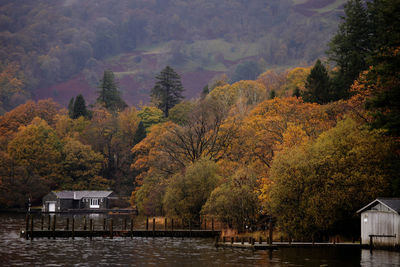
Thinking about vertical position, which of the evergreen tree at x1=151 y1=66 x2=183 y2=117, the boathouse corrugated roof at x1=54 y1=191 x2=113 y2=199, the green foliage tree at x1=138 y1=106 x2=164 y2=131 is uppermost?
the evergreen tree at x1=151 y1=66 x2=183 y2=117

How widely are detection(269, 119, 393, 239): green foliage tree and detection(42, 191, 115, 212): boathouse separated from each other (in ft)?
263

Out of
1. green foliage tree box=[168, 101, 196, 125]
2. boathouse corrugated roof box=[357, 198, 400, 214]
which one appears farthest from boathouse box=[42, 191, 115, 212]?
boathouse corrugated roof box=[357, 198, 400, 214]

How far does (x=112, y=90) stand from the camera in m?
195

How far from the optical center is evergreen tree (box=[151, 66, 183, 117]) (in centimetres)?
17112

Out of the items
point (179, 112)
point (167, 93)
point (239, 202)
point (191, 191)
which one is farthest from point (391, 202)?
point (167, 93)

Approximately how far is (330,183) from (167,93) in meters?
123

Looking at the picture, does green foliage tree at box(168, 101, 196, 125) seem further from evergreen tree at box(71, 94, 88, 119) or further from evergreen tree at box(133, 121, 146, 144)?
evergreen tree at box(71, 94, 88, 119)

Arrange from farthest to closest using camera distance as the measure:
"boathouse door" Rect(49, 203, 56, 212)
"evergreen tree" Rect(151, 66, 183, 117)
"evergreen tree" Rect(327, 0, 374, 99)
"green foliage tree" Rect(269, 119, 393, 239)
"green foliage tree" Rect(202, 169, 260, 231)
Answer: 1. "evergreen tree" Rect(151, 66, 183, 117)
2. "boathouse door" Rect(49, 203, 56, 212)
3. "evergreen tree" Rect(327, 0, 374, 99)
4. "green foliage tree" Rect(202, 169, 260, 231)
5. "green foliage tree" Rect(269, 119, 393, 239)

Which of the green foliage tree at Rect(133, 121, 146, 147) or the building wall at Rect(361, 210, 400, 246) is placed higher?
the green foliage tree at Rect(133, 121, 146, 147)

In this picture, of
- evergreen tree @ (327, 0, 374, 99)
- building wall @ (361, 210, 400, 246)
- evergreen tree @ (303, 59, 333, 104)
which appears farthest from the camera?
evergreen tree @ (303, 59, 333, 104)

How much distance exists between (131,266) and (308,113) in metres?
38.1

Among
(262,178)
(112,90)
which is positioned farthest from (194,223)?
(112,90)

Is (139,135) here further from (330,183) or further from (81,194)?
(330,183)

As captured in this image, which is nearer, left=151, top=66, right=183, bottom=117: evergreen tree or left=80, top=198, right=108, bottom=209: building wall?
left=80, top=198, right=108, bottom=209: building wall
